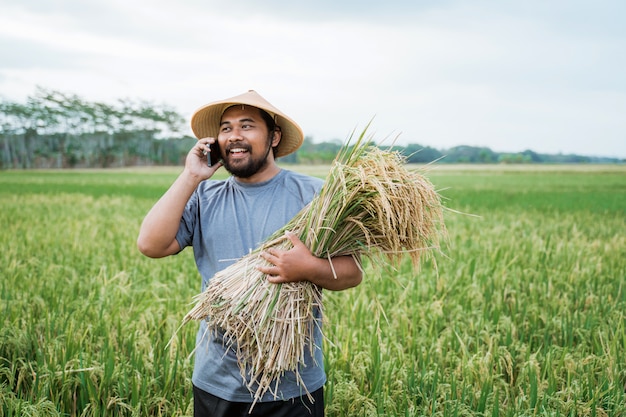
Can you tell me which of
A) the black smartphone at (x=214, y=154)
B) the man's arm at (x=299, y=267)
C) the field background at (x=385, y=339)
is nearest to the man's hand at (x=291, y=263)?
the man's arm at (x=299, y=267)

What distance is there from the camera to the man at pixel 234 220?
2.06m

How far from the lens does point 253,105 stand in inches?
83.1

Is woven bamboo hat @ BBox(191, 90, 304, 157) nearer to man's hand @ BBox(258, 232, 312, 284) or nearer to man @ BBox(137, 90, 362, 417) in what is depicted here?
man @ BBox(137, 90, 362, 417)

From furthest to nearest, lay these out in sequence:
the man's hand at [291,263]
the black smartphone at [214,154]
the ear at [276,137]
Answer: the ear at [276,137], the black smartphone at [214,154], the man's hand at [291,263]

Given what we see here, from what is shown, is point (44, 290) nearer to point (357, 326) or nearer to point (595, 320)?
point (357, 326)

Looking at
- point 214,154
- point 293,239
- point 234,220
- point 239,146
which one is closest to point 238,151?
point 239,146

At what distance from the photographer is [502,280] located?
17.9 feet

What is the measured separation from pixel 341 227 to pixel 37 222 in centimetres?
1018

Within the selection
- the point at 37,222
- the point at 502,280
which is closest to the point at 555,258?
the point at 502,280

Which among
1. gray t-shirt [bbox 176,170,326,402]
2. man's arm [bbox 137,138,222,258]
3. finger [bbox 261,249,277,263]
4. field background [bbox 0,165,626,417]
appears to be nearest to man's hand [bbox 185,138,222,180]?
man's arm [bbox 137,138,222,258]

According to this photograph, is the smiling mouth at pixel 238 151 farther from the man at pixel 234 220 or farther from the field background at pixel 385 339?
the field background at pixel 385 339

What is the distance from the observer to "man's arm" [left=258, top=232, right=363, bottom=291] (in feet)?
6.03

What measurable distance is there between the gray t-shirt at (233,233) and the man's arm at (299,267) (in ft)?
0.72

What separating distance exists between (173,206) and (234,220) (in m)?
0.24
